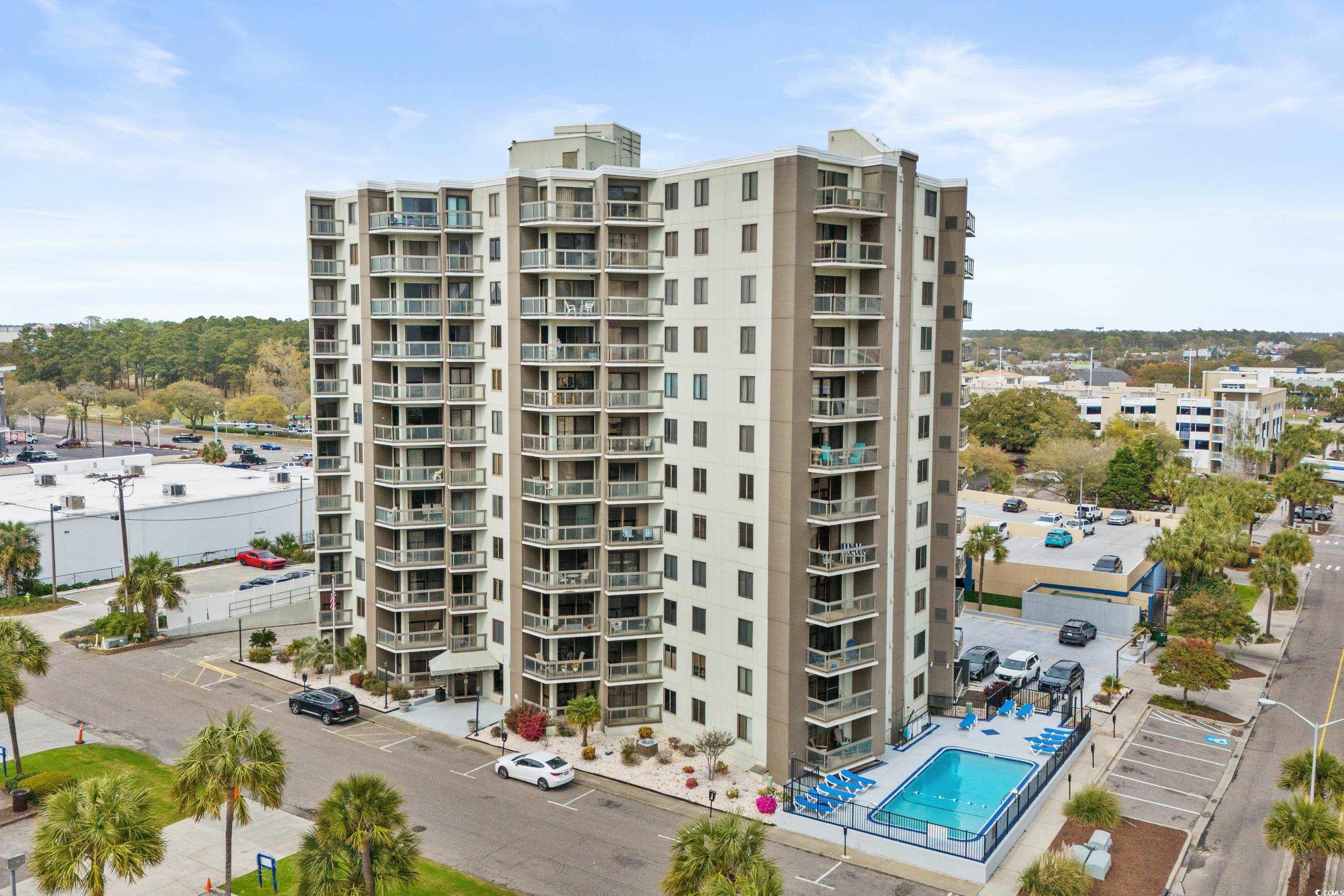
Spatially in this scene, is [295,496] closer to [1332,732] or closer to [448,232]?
[448,232]

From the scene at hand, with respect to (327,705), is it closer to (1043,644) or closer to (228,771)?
(228,771)

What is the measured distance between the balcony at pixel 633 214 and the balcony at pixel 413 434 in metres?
15.8

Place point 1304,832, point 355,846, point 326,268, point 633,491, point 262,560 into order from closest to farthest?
point 355,846 < point 1304,832 < point 633,491 < point 326,268 < point 262,560

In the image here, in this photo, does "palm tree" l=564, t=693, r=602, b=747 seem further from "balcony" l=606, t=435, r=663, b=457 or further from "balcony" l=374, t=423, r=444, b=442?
"balcony" l=374, t=423, r=444, b=442

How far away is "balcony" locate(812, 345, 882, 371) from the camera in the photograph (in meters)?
44.8

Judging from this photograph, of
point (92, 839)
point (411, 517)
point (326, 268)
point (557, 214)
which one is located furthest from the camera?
point (326, 268)

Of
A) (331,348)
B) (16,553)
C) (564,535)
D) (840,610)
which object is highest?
(331,348)

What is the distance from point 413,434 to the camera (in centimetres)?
5503

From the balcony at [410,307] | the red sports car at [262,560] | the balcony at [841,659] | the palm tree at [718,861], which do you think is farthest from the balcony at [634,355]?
the red sports car at [262,560]

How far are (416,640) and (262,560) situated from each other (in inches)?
1517

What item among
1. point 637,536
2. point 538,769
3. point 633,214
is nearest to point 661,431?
point 637,536

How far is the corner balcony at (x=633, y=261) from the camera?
162ft

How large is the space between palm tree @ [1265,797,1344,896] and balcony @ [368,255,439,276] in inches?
1830

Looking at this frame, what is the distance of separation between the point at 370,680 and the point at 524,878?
75.2 feet
